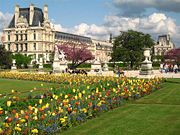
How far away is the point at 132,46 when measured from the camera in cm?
6500

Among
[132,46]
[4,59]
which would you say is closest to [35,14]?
[4,59]

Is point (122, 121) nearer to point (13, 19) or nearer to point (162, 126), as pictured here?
point (162, 126)

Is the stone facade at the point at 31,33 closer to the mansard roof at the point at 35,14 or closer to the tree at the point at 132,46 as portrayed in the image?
the mansard roof at the point at 35,14

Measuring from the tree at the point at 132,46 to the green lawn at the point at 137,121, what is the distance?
2016 inches

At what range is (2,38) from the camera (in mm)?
129500

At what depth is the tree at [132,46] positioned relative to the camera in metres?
64.7

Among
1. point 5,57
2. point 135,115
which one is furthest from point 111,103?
point 5,57

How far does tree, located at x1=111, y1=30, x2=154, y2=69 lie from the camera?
212 feet

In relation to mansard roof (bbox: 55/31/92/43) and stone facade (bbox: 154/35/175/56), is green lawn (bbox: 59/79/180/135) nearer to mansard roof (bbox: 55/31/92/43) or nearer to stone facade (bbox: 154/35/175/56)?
mansard roof (bbox: 55/31/92/43)

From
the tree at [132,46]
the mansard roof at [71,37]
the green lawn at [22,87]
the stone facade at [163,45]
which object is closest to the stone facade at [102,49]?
the mansard roof at [71,37]

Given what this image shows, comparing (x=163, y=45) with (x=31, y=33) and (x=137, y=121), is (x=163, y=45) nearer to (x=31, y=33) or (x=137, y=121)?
(x=31, y=33)

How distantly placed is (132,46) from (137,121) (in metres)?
55.5

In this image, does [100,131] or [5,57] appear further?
[5,57]

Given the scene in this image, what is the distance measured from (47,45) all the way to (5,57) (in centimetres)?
5613
